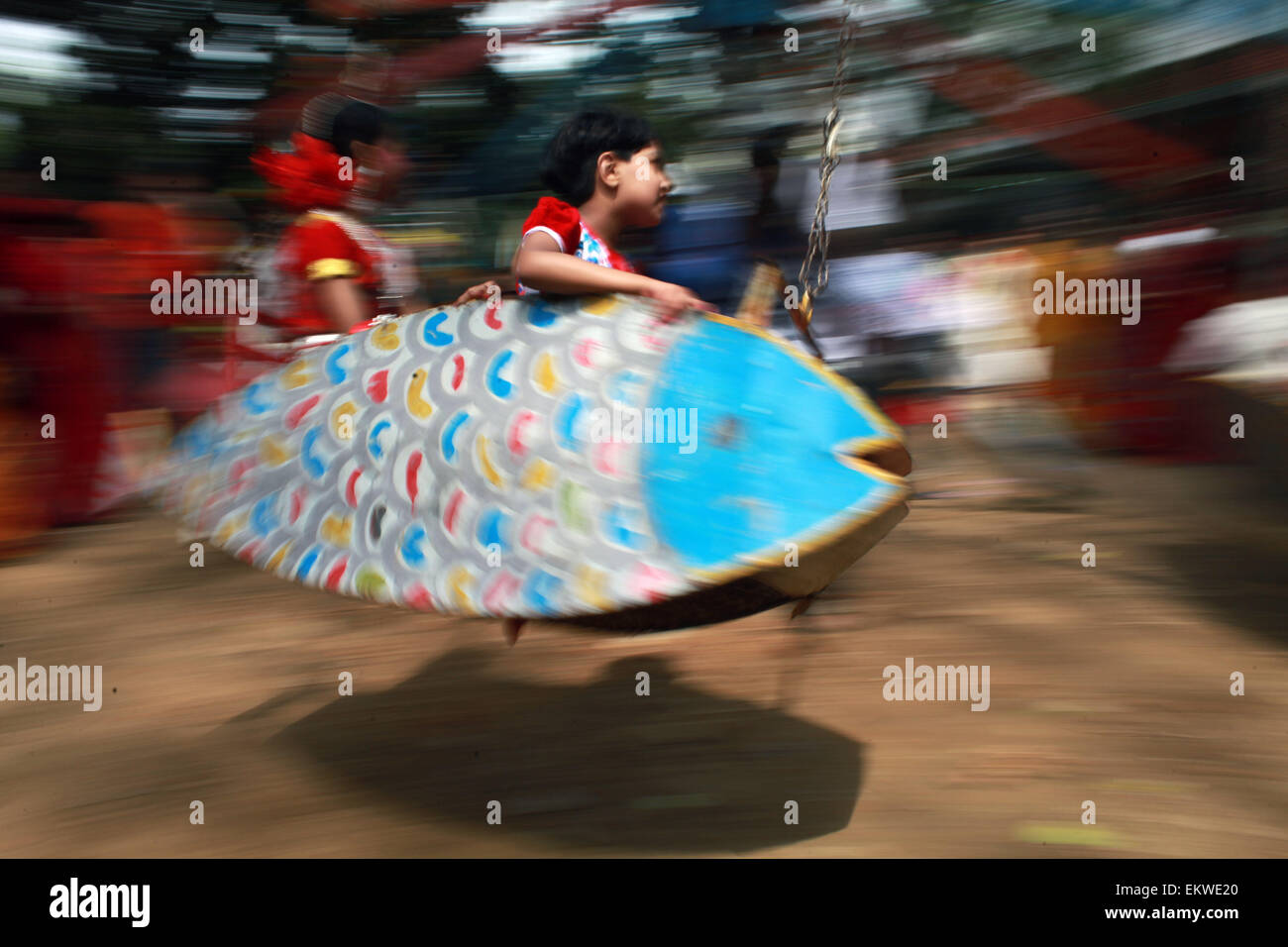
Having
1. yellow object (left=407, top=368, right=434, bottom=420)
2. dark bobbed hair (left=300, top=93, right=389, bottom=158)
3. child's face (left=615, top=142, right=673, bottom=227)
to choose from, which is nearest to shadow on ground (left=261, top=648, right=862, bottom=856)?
yellow object (left=407, top=368, right=434, bottom=420)

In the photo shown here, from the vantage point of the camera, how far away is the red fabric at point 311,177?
2.40m

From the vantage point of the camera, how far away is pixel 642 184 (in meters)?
2.10

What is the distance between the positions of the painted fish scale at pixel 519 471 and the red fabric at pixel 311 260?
0.99 ft

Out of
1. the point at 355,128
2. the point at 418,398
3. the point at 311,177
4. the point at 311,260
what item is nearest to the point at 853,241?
the point at 355,128

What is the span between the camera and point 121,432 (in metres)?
4.49

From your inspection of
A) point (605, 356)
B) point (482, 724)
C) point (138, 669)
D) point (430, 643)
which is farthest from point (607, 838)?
point (138, 669)

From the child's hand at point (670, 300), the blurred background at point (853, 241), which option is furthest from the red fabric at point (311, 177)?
the child's hand at point (670, 300)

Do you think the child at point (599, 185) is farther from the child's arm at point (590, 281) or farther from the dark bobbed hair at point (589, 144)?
the child's arm at point (590, 281)

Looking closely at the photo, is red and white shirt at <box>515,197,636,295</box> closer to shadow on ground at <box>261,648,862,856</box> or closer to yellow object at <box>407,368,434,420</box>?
yellow object at <box>407,368,434,420</box>

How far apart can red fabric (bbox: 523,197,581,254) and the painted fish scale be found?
0.58ft

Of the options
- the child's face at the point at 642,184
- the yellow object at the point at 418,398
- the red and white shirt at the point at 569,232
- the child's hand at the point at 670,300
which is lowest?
the yellow object at the point at 418,398

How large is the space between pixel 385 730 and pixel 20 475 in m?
2.38

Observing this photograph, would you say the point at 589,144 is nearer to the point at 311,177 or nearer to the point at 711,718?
the point at 311,177

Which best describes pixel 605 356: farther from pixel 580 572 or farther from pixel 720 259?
pixel 720 259
